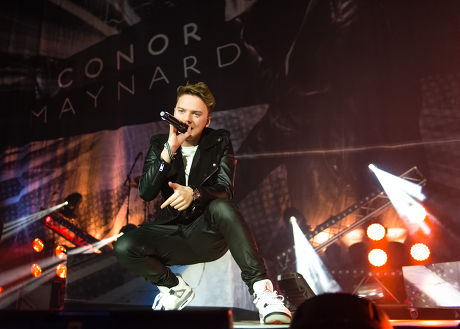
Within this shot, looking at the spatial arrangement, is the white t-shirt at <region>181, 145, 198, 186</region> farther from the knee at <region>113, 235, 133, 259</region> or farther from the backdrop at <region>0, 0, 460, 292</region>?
the backdrop at <region>0, 0, 460, 292</region>

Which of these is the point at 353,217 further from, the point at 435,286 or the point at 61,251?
the point at 61,251

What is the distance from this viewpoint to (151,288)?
2520 mm

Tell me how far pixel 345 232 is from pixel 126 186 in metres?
2.25

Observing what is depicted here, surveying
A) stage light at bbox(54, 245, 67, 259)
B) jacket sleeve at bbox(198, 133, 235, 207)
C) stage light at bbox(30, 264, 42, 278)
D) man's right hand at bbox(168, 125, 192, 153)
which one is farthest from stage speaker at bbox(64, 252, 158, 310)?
stage light at bbox(30, 264, 42, 278)

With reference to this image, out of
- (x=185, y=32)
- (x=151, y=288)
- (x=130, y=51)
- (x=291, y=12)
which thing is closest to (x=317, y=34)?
(x=291, y=12)

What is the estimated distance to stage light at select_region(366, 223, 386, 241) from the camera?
127 inches

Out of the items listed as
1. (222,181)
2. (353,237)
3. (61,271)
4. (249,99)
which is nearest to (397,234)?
(353,237)

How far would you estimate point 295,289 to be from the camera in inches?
80.0

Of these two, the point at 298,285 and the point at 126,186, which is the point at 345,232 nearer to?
the point at 298,285

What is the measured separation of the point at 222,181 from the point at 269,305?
25.4 inches

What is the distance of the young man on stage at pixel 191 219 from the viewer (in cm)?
156

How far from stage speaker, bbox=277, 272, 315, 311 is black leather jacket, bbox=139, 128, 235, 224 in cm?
57

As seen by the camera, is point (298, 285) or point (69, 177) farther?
point (69, 177)

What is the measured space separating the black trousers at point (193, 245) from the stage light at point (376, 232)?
189cm
